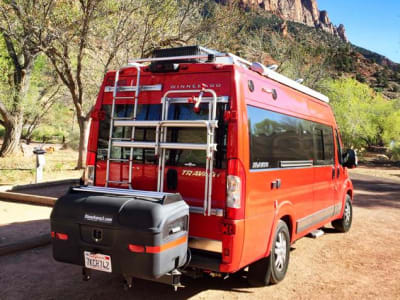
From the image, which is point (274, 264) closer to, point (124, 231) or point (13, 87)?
point (124, 231)

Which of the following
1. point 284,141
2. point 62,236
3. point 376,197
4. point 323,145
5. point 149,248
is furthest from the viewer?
point 376,197

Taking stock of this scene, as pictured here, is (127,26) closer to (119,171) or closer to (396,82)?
(119,171)

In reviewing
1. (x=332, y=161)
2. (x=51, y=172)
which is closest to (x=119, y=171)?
(x=332, y=161)

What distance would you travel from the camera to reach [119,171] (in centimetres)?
479

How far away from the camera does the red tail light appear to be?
13.1ft

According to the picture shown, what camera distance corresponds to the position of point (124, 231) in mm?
3492

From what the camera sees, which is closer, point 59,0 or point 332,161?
point 332,161

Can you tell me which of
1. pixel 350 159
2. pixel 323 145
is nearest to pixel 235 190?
pixel 323 145

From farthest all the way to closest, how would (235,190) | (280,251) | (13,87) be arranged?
1. (13,87)
2. (280,251)
3. (235,190)

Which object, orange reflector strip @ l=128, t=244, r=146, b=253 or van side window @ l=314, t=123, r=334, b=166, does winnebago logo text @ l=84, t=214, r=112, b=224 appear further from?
van side window @ l=314, t=123, r=334, b=166

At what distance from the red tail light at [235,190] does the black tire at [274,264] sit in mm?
1020

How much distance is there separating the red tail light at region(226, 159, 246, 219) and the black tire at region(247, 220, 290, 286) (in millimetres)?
1020

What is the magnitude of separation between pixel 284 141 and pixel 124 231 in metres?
2.66

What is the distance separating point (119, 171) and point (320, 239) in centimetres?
463
